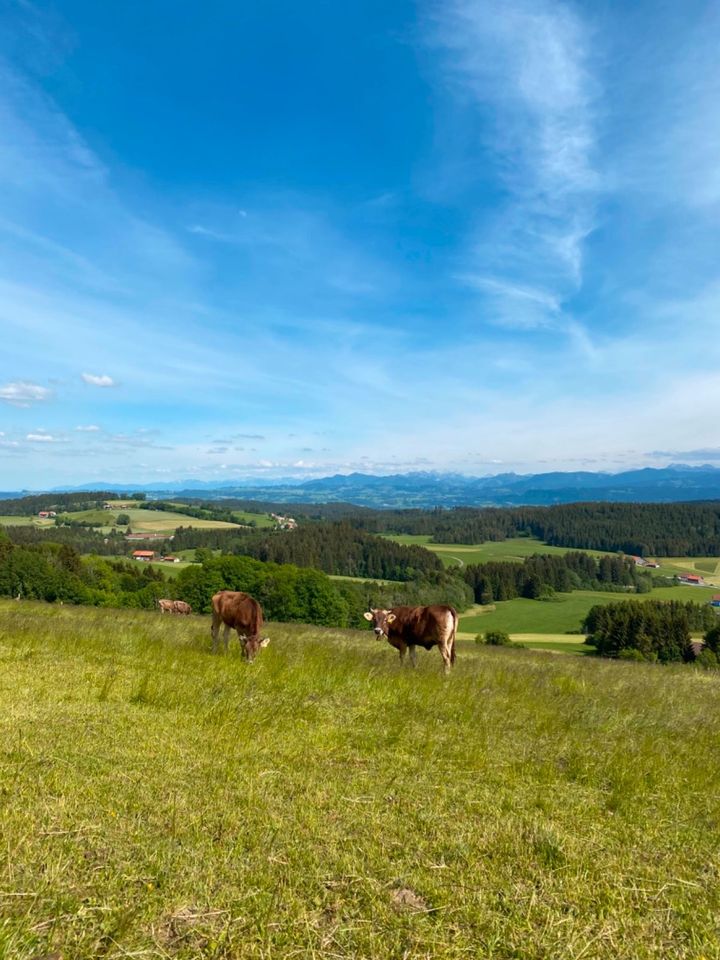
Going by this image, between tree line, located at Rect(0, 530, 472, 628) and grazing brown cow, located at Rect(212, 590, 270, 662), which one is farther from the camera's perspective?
tree line, located at Rect(0, 530, 472, 628)

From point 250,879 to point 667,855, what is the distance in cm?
397

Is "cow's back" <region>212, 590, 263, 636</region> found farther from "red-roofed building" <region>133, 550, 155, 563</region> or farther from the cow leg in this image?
"red-roofed building" <region>133, 550, 155, 563</region>

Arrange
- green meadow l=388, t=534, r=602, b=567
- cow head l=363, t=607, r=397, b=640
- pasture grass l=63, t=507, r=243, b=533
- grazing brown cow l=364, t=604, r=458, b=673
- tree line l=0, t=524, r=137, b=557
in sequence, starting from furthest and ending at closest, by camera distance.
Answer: pasture grass l=63, t=507, r=243, b=533, green meadow l=388, t=534, r=602, b=567, tree line l=0, t=524, r=137, b=557, cow head l=363, t=607, r=397, b=640, grazing brown cow l=364, t=604, r=458, b=673

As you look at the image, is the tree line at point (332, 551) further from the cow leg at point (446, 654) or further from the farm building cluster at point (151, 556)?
the cow leg at point (446, 654)

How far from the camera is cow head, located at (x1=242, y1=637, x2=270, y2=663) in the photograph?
1274 cm

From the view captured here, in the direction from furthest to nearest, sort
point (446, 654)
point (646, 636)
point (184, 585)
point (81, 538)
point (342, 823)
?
1. point (81, 538)
2. point (184, 585)
3. point (646, 636)
4. point (446, 654)
5. point (342, 823)

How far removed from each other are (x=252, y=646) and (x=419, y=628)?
16.0ft

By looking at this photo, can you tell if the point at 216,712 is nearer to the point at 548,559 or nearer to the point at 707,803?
the point at 707,803

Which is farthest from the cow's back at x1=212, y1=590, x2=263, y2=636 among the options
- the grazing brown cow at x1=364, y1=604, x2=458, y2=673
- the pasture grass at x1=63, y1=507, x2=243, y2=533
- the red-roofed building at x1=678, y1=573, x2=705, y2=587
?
the pasture grass at x1=63, y1=507, x2=243, y2=533

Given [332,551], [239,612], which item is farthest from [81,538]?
[239,612]

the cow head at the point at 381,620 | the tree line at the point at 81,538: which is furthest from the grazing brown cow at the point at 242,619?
the tree line at the point at 81,538

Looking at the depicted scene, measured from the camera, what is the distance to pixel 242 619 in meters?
13.8

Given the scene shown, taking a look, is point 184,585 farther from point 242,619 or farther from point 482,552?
point 482,552

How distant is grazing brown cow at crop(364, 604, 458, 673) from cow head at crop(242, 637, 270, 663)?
3260 millimetres
